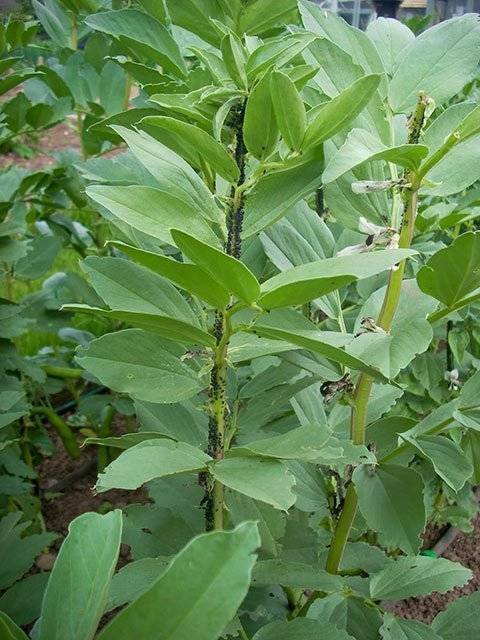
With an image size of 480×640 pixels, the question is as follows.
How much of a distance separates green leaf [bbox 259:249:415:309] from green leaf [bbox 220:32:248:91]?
0.15 metres

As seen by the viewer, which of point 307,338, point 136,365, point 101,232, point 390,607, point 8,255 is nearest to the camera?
point 307,338

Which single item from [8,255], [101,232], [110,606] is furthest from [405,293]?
[101,232]

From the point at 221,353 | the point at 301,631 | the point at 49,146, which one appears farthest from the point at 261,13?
the point at 49,146

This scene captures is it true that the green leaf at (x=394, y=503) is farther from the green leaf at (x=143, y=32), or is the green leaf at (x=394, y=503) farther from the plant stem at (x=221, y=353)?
the green leaf at (x=143, y=32)

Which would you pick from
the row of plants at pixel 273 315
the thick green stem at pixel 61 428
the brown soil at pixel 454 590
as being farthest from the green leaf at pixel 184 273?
the thick green stem at pixel 61 428

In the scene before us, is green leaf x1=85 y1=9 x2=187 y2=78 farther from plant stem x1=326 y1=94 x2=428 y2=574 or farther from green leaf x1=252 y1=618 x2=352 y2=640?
green leaf x1=252 y1=618 x2=352 y2=640

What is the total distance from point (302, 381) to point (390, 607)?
2.42ft

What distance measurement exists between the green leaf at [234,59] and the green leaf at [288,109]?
0.05 meters

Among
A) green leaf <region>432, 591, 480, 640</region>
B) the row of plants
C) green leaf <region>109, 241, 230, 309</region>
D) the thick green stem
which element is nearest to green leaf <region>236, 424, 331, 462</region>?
the row of plants

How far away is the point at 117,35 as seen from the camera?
0.79m

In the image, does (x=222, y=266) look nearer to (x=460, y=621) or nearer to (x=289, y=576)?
(x=289, y=576)

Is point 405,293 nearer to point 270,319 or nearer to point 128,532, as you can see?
point 270,319

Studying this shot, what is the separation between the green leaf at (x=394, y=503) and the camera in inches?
25.7

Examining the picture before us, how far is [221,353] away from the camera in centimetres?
59
